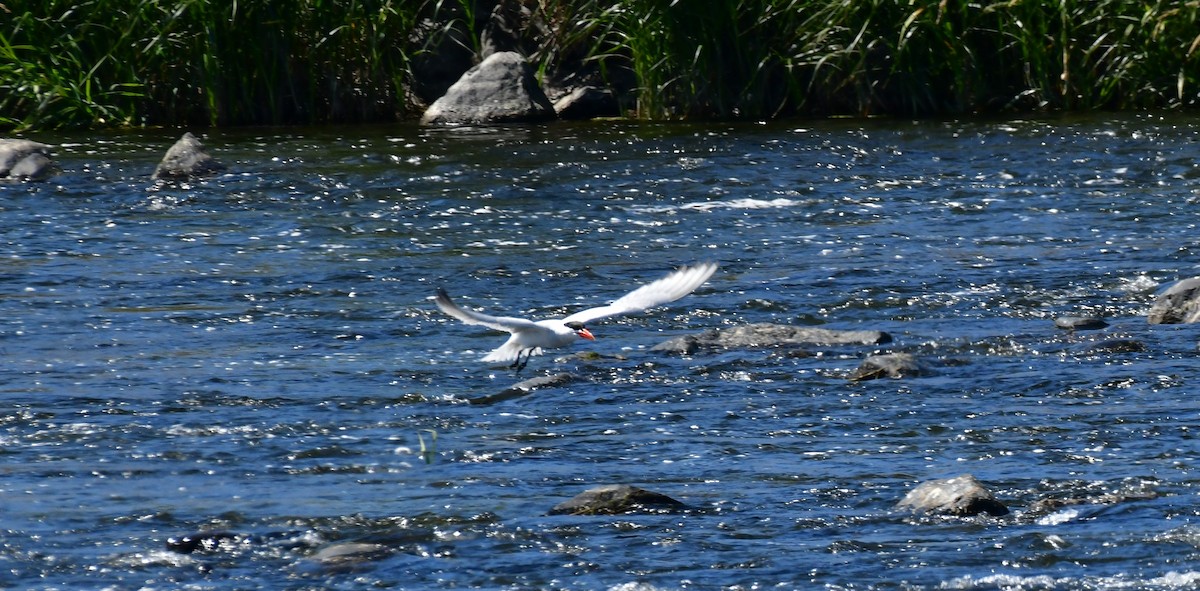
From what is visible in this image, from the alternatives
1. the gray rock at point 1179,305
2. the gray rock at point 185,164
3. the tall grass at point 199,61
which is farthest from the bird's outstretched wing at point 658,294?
the tall grass at point 199,61

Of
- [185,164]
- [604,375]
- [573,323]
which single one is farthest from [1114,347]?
[185,164]

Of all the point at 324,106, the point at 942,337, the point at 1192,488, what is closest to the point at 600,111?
the point at 324,106

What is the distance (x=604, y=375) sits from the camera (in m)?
7.32

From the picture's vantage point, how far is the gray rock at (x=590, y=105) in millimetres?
16594

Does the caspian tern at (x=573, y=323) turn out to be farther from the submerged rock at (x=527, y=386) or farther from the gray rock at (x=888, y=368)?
the gray rock at (x=888, y=368)

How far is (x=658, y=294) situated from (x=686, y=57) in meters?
8.22

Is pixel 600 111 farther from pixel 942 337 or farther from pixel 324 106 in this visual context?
pixel 942 337

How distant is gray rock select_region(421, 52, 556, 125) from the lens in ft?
53.7

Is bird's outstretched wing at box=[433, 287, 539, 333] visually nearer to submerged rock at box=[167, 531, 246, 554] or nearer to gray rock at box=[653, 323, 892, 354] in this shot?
gray rock at box=[653, 323, 892, 354]

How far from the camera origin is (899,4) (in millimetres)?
14914

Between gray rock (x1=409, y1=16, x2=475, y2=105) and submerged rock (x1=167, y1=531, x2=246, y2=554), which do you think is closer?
submerged rock (x1=167, y1=531, x2=246, y2=554)

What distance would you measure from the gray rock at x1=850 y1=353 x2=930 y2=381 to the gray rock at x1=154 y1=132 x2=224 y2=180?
7.14m

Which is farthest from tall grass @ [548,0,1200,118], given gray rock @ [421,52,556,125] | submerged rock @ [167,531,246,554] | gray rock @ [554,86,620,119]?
submerged rock @ [167,531,246,554]

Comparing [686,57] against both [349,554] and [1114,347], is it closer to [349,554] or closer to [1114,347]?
[1114,347]
